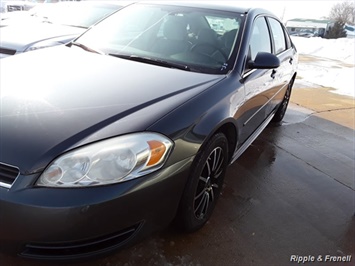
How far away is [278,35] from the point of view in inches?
165

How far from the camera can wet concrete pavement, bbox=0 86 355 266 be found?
7.21 ft

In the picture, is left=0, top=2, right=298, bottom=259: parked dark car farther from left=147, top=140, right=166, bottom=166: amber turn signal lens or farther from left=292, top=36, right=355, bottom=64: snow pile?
left=292, top=36, right=355, bottom=64: snow pile

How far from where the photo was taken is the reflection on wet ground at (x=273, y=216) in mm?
2201

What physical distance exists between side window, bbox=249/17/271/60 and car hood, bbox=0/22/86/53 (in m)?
3.00

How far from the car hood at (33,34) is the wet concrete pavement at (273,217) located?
3.33 meters

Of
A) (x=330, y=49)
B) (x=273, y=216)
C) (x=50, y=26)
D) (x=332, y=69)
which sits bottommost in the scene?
(x=330, y=49)

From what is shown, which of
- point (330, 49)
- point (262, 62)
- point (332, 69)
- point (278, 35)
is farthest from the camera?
point (330, 49)

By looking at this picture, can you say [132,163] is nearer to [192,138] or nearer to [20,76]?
[192,138]

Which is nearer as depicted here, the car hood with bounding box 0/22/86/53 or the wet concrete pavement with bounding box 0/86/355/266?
the wet concrete pavement with bounding box 0/86/355/266

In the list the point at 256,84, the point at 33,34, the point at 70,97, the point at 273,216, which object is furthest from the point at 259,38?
the point at 33,34

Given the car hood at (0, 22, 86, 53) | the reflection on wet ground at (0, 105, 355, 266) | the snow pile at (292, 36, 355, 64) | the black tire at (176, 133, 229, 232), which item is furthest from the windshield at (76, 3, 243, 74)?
the snow pile at (292, 36, 355, 64)

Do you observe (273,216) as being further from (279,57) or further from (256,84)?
(279,57)

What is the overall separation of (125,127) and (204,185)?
0.83m

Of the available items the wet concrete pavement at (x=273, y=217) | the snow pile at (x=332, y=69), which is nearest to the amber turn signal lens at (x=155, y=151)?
the wet concrete pavement at (x=273, y=217)
